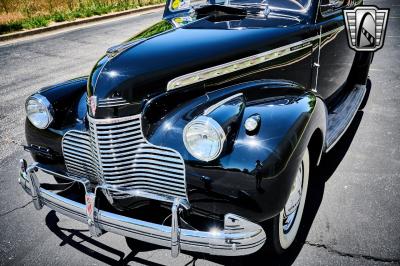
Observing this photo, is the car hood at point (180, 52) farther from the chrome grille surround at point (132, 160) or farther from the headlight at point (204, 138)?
the headlight at point (204, 138)

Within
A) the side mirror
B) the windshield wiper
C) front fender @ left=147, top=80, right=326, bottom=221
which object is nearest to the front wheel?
front fender @ left=147, top=80, right=326, bottom=221

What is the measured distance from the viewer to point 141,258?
237cm

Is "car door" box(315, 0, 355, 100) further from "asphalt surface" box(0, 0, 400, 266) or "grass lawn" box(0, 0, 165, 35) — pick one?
"grass lawn" box(0, 0, 165, 35)

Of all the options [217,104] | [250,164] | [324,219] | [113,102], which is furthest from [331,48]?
[113,102]

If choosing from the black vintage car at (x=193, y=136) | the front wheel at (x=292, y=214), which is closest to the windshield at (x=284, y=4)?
the black vintage car at (x=193, y=136)

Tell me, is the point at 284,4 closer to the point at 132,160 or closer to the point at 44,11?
the point at 132,160

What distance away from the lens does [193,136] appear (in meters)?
1.83

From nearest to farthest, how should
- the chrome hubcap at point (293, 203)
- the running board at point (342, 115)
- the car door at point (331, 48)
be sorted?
the chrome hubcap at point (293, 203) < the running board at point (342, 115) < the car door at point (331, 48)

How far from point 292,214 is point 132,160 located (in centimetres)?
114

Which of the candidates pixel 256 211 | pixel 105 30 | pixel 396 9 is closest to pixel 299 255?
pixel 256 211

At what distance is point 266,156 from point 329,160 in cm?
195

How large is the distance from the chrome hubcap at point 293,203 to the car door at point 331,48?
53.6 inches

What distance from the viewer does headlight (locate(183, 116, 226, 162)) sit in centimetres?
177

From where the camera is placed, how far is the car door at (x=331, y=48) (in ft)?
10.6
